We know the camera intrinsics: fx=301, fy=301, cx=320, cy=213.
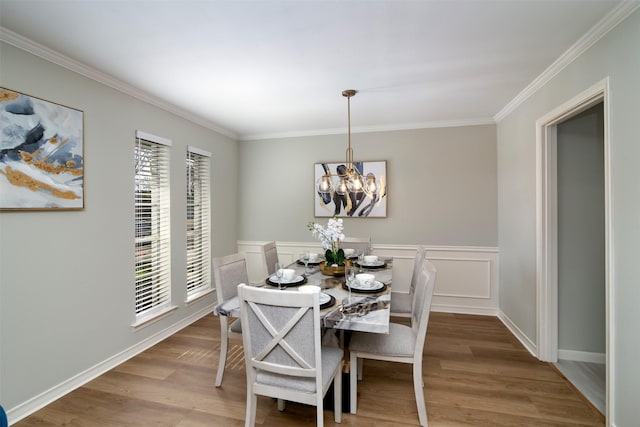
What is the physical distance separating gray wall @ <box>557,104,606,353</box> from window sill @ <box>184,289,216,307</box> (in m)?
3.79

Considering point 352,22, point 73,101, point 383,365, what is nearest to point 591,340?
point 383,365

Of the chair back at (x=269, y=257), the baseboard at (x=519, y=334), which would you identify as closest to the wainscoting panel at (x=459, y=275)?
the baseboard at (x=519, y=334)

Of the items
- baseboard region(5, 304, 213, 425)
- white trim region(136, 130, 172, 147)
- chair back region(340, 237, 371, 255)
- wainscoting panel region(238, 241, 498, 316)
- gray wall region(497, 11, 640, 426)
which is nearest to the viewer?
gray wall region(497, 11, 640, 426)

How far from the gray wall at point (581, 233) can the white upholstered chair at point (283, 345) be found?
7.78 ft

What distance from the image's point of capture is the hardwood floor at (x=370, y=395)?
196 cm

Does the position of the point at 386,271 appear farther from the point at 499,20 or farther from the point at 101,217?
the point at 101,217

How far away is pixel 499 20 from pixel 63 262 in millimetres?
3380

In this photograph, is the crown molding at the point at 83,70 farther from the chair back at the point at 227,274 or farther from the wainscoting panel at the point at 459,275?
the wainscoting panel at the point at 459,275

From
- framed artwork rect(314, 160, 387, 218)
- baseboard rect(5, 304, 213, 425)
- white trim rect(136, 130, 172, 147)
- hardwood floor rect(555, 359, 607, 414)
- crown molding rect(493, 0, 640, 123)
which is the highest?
crown molding rect(493, 0, 640, 123)

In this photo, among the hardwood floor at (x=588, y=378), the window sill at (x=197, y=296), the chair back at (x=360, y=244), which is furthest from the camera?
the chair back at (x=360, y=244)

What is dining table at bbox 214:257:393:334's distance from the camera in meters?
1.63

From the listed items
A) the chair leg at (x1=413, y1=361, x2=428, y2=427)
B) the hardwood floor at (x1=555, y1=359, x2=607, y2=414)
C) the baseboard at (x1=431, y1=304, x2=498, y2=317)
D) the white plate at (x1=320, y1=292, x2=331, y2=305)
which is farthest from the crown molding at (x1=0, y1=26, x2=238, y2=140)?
the hardwood floor at (x1=555, y1=359, x2=607, y2=414)

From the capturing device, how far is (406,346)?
77.7 inches

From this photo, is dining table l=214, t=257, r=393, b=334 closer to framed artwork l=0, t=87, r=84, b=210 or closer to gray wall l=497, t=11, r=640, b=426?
gray wall l=497, t=11, r=640, b=426
